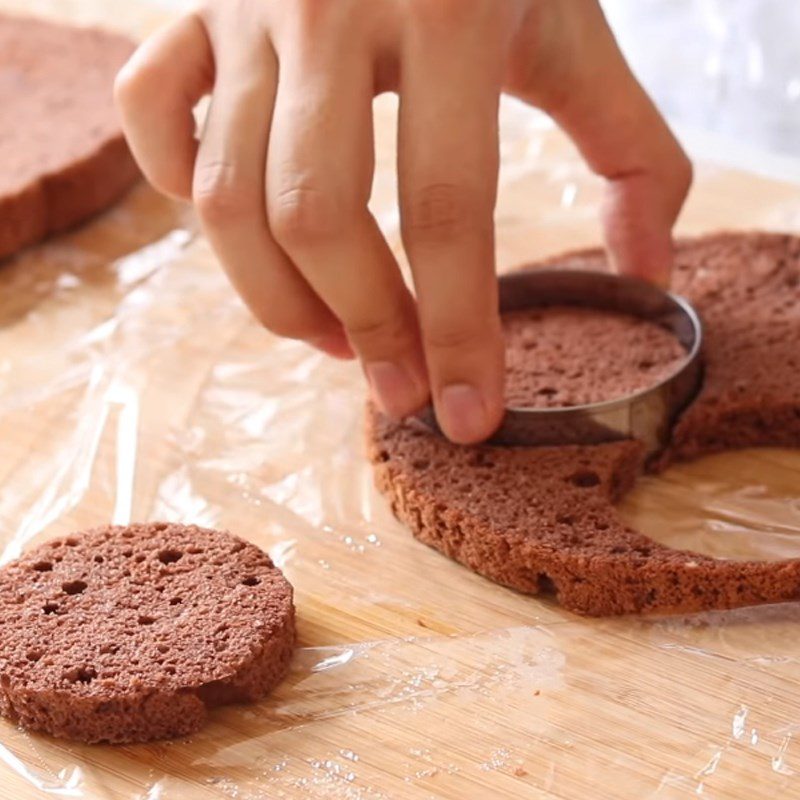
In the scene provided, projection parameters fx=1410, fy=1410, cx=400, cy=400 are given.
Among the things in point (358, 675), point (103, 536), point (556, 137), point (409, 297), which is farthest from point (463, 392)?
point (556, 137)

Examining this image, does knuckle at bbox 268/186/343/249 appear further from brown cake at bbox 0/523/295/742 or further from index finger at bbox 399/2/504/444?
brown cake at bbox 0/523/295/742

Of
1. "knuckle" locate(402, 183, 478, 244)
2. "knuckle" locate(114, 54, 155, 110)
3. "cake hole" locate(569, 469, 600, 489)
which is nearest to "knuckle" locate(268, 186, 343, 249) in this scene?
"knuckle" locate(402, 183, 478, 244)

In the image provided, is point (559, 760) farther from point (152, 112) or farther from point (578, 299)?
point (152, 112)

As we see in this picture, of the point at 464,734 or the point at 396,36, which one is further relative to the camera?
the point at 396,36

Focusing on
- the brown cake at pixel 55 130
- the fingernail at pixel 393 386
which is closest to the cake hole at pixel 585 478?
Answer: the fingernail at pixel 393 386

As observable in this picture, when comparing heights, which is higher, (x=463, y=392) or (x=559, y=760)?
(x=463, y=392)

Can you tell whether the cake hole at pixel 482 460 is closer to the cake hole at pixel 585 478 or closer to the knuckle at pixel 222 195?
the cake hole at pixel 585 478

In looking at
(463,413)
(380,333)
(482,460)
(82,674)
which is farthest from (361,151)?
(82,674)
